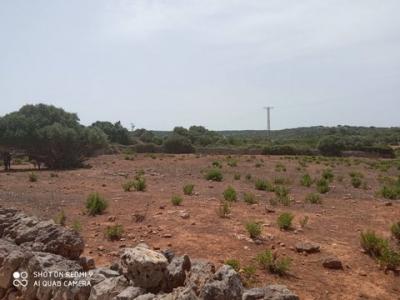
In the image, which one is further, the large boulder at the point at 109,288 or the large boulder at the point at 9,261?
the large boulder at the point at 9,261

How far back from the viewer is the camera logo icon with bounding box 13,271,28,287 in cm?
613

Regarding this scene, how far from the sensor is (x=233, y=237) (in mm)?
8906

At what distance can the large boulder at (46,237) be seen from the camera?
6.62 metres

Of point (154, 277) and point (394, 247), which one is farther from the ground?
point (154, 277)

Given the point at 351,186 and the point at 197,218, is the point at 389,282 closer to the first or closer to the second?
the point at 197,218

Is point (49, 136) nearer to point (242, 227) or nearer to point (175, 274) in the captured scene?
point (242, 227)

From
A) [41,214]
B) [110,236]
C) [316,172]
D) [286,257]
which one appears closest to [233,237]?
[286,257]

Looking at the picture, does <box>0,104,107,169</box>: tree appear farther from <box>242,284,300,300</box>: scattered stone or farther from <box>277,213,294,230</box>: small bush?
<box>242,284,300,300</box>: scattered stone

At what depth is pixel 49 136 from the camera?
28.3m

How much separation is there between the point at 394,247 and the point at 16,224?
731 centimetres

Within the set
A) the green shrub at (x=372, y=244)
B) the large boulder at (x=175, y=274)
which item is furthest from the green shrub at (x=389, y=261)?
the large boulder at (x=175, y=274)

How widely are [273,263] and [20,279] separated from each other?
3.83 meters

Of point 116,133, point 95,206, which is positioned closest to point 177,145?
point 116,133

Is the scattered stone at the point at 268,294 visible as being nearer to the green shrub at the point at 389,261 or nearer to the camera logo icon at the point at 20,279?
the camera logo icon at the point at 20,279
